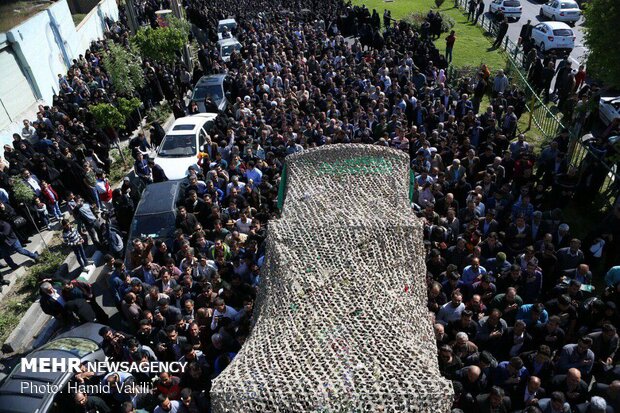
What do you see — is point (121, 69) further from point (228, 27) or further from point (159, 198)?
point (228, 27)

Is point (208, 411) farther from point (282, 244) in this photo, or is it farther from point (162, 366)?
point (282, 244)

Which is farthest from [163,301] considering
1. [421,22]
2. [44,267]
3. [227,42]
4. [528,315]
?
[421,22]

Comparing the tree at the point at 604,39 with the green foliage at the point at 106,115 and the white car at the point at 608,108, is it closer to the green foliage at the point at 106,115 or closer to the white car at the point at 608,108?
the white car at the point at 608,108

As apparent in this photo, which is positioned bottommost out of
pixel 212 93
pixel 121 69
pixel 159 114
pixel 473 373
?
pixel 159 114

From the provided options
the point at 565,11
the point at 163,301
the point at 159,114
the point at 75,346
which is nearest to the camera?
the point at 75,346

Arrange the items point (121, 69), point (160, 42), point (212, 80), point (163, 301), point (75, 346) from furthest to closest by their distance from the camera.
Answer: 1. point (160, 42)
2. point (212, 80)
3. point (121, 69)
4. point (163, 301)
5. point (75, 346)

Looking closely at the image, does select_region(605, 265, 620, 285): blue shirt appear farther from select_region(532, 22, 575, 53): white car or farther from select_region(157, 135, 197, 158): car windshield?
select_region(532, 22, 575, 53): white car

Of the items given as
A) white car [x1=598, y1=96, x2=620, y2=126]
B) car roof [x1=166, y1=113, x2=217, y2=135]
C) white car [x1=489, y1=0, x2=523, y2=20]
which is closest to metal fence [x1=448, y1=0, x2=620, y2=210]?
white car [x1=598, y1=96, x2=620, y2=126]
